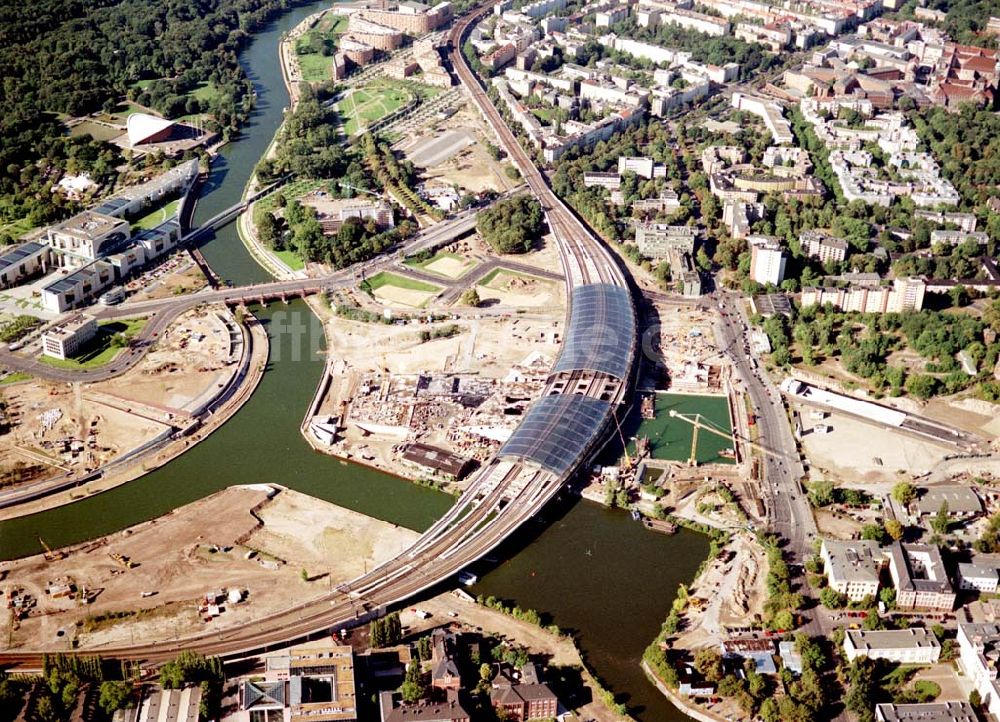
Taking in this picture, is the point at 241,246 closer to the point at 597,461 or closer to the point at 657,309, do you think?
the point at 657,309

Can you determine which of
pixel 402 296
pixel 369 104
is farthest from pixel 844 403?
pixel 369 104

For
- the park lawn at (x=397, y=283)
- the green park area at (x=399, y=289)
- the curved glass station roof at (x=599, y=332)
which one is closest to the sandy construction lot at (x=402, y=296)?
the green park area at (x=399, y=289)

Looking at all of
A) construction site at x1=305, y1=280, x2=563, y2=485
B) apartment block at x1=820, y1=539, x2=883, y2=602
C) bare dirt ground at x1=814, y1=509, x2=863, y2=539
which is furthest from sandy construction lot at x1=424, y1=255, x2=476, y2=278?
apartment block at x1=820, y1=539, x2=883, y2=602

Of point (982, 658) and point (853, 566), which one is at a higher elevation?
point (853, 566)

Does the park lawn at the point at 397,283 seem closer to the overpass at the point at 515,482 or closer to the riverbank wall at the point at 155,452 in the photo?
the overpass at the point at 515,482

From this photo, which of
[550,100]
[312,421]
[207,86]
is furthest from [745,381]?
[207,86]

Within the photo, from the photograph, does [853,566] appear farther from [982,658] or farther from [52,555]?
A: [52,555]
